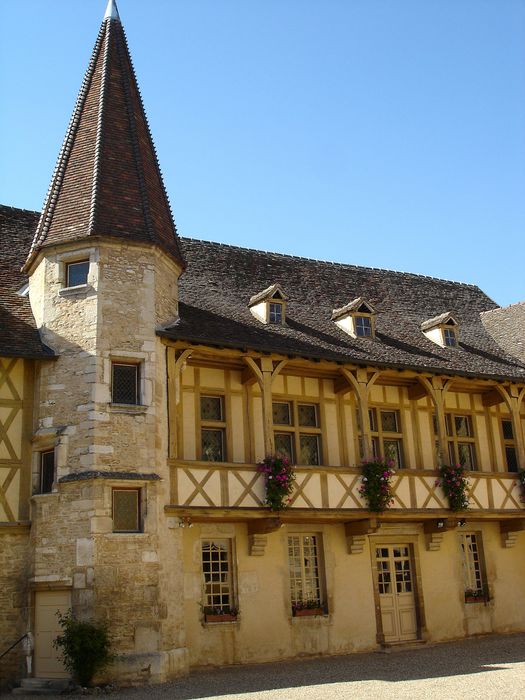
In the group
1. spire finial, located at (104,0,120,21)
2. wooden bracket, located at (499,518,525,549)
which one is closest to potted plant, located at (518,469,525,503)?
wooden bracket, located at (499,518,525,549)

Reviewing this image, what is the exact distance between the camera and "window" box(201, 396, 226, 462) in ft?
48.5

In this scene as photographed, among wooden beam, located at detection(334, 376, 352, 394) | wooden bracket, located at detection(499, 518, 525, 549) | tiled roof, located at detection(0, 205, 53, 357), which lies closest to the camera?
tiled roof, located at detection(0, 205, 53, 357)

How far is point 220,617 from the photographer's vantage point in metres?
14.0

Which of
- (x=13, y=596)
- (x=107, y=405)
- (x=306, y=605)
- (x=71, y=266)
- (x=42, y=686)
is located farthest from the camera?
(x=306, y=605)

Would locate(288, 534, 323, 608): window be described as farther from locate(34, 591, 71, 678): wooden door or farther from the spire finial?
the spire finial

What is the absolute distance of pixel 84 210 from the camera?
1465cm

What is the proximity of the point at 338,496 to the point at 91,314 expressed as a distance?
5.25 meters

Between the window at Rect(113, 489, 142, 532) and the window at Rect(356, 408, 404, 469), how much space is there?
209 inches

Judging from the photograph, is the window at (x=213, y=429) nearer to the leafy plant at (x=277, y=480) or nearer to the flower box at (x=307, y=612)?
the leafy plant at (x=277, y=480)

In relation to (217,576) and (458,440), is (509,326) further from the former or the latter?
(217,576)

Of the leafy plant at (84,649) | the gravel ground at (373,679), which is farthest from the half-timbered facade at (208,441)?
the gravel ground at (373,679)

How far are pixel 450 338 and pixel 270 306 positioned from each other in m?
4.32

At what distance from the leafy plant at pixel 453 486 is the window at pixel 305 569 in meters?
2.55

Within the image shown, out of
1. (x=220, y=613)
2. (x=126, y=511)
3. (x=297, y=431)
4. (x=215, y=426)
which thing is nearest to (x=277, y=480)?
(x=215, y=426)
